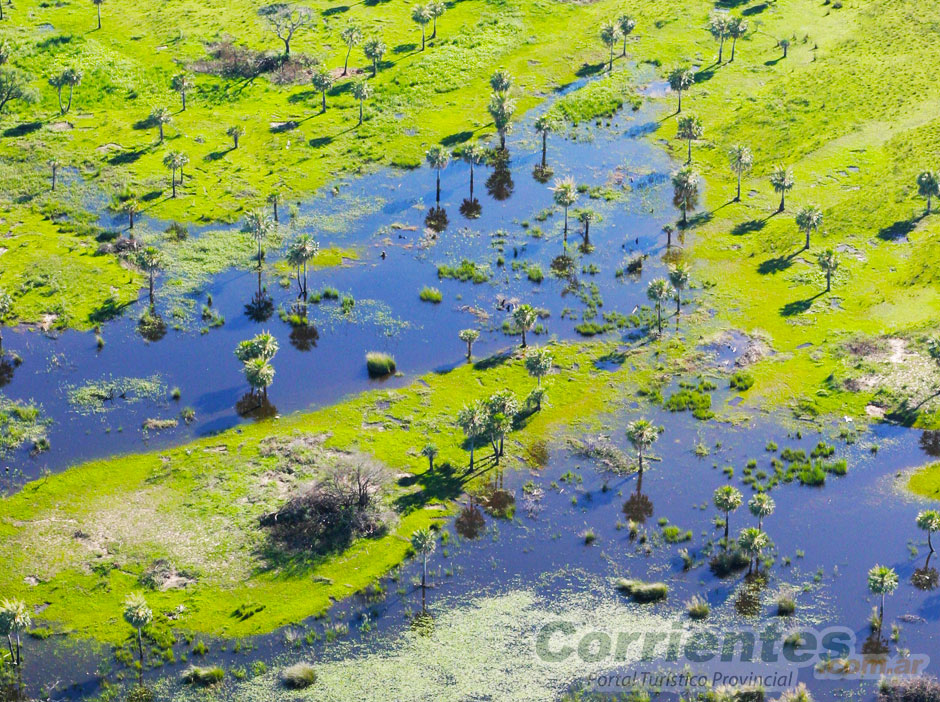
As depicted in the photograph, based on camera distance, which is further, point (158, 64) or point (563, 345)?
point (158, 64)

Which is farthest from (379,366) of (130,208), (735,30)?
(735,30)

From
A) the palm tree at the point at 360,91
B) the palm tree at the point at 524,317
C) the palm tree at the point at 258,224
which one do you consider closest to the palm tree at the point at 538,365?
the palm tree at the point at 524,317

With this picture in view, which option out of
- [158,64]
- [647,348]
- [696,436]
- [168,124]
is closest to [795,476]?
[696,436]

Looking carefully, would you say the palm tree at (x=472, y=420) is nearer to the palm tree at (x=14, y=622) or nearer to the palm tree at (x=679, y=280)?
the palm tree at (x=679, y=280)

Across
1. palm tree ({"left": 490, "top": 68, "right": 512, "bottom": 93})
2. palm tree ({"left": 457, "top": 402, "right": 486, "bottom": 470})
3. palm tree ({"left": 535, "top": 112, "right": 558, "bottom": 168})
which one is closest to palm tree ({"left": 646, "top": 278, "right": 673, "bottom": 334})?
palm tree ({"left": 457, "top": 402, "right": 486, "bottom": 470})

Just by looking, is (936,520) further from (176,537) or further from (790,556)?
(176,537)
